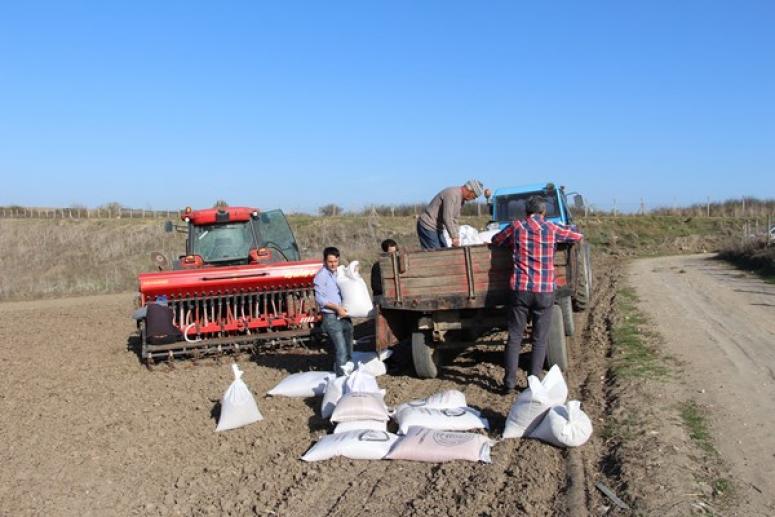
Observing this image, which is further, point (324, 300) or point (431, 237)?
point (431, 237)

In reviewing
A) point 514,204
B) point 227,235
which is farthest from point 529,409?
point 514,204

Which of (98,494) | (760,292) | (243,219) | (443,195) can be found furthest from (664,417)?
(760,292)

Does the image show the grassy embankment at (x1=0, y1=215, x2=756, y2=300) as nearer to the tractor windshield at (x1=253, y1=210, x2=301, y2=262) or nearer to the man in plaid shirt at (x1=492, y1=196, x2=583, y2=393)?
the tractor windshield at (x1=253, y1=210, x2=301, y2=262)

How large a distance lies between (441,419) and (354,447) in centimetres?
76

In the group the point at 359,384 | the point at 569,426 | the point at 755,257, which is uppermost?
the point at 359,384

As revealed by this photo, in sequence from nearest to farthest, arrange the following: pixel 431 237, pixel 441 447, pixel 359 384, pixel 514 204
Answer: pixel 441 447
pixel 359 384
pixel 431 237
pixel 514 204

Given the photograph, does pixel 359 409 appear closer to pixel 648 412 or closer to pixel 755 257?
pixel 648 412

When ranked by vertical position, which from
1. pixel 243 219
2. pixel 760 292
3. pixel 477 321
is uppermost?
pixel 243 219

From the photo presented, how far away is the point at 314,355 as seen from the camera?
30.7ft

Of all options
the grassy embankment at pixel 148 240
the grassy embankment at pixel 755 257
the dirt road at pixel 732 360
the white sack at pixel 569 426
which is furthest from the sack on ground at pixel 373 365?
the grassy embankment at pixel 148 240

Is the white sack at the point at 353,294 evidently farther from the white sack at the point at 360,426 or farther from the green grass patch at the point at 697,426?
the green grass patch at the point at 697,426

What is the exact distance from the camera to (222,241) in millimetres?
11031

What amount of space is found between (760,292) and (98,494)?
1389cm

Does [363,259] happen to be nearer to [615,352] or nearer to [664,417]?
[615,352]
